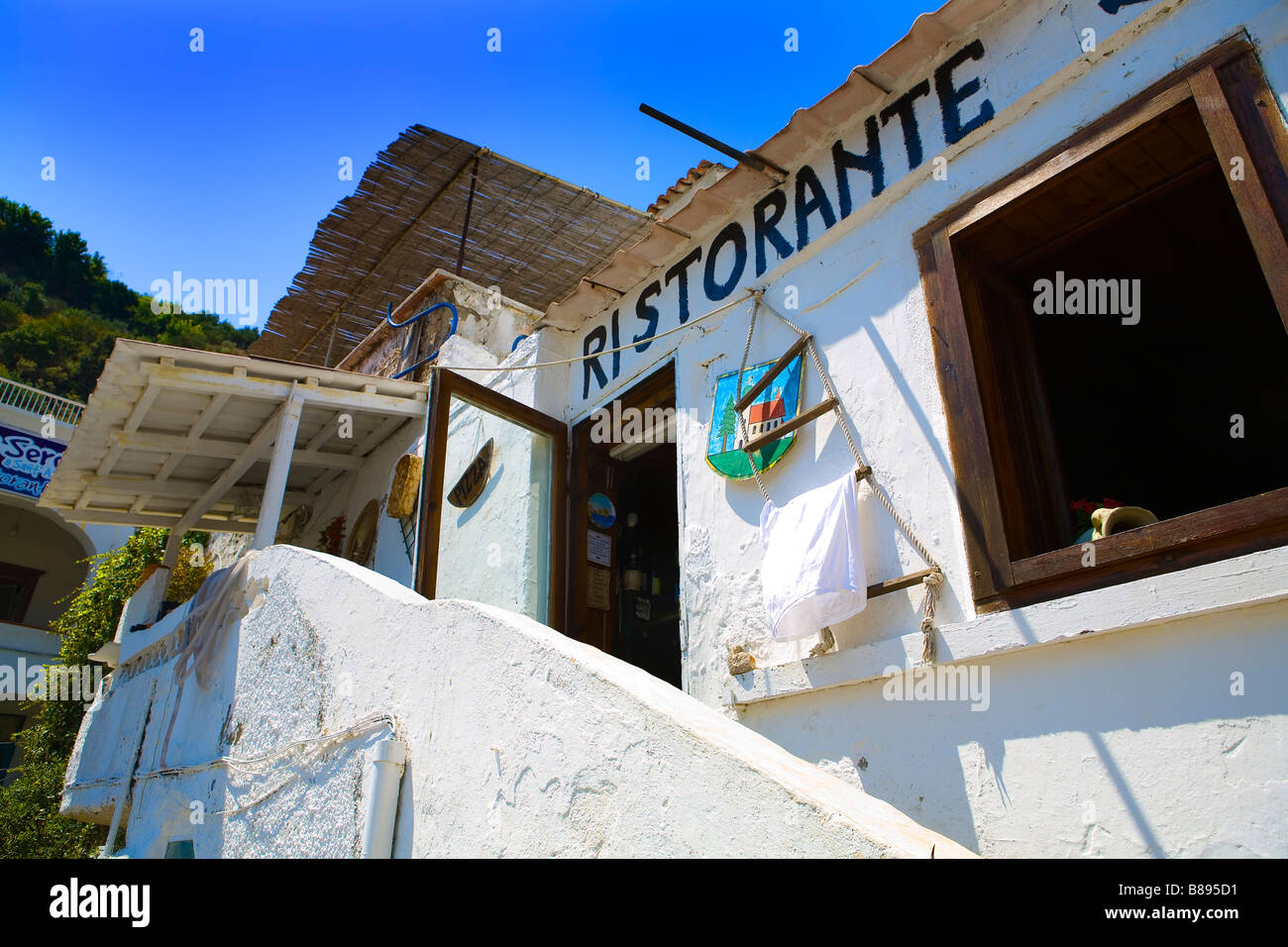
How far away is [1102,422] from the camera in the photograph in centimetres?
630

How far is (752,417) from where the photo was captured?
16.3 ft

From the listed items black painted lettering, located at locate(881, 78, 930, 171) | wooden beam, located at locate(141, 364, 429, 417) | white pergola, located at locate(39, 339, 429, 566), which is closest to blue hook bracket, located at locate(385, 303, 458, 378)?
wooden beam, located at locate(141, 364, 429, 417)

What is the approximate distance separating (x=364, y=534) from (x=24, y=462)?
610 inches

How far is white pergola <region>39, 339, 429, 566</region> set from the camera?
695 cm

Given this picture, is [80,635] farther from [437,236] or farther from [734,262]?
[734,262]

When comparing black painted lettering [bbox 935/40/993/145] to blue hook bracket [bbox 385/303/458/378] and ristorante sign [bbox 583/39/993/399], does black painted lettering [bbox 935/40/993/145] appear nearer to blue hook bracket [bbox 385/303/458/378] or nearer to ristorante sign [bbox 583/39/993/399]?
ristorante sign [bbox 583/39/993/399]

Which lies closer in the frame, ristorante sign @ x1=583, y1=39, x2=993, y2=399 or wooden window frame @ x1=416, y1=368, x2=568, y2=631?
ristorante sign @ x1=583, y1=39, x2=993, y2=399

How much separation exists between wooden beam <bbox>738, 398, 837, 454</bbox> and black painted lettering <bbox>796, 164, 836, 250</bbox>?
3.73 feet

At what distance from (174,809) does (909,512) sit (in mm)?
4480

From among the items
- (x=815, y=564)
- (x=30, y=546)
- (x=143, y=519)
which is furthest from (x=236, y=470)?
(x=30, y=546)

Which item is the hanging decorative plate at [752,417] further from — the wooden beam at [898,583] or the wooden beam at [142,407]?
the wooden beam at [142,407]

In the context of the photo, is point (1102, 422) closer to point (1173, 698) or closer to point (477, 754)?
point (1173, 698)

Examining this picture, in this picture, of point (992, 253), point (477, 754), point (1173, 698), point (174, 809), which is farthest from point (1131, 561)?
point (174, 809)

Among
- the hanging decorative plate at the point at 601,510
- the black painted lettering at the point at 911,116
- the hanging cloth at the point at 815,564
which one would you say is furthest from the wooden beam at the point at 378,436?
the black painted lettering at the point at 911,116
